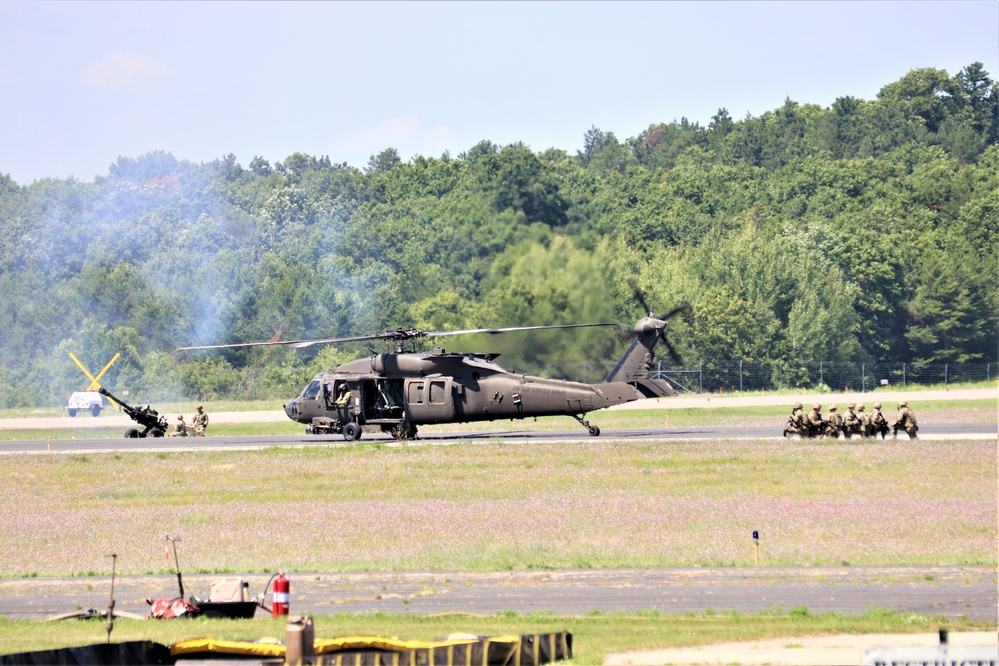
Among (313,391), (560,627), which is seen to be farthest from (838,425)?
(560,627)

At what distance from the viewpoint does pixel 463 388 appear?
46906 millimetres

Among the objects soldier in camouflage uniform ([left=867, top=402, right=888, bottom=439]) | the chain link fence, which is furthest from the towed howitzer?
the chain link fence

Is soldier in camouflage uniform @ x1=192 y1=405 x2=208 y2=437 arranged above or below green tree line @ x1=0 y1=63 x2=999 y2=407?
below

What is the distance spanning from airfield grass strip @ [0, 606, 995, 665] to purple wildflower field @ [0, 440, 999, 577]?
5591 mm

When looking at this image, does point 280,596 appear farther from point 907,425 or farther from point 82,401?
point 82,401

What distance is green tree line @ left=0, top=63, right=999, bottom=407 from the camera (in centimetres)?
8069

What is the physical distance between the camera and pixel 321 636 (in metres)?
18.0

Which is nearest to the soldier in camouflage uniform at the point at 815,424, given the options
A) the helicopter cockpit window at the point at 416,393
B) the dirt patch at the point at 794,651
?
the helicopter cockpit window at the point at 416,393

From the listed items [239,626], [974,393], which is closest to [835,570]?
[239,626]

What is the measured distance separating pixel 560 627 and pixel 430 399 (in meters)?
28.7

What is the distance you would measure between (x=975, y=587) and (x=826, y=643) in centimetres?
613

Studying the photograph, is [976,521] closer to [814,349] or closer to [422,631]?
[422,631]

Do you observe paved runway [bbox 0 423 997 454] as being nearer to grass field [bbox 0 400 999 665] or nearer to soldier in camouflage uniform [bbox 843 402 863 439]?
soldier in camouflage uniform [bbox 843 402 863 439]

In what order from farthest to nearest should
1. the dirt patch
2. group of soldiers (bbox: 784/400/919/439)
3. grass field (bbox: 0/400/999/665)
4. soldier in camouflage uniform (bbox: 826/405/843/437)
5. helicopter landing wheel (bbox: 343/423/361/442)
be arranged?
helicopter landing wheel (bbox: 343/423/361/442) < soldier in camouflage uniform (bbox: 826/405/843/437) < group of soldiers (bbox: 784/400/919/439) < grass field (bbox: 0/400/999/665) < the dirt patch
